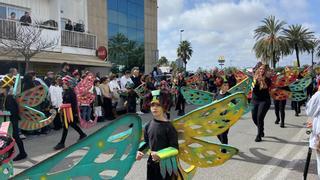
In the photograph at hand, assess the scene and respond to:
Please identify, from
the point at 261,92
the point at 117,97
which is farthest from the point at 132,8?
the point at 261,92

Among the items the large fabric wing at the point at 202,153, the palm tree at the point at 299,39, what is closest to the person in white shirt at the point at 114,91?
the large fabric wing at the point at 202,153

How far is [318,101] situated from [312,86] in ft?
42.1

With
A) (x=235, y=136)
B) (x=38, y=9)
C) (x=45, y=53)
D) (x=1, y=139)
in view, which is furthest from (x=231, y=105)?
(x=38, y=9)

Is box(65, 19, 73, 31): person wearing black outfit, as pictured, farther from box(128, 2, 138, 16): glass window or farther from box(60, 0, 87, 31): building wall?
box(128, 2, 138, 16): glass window

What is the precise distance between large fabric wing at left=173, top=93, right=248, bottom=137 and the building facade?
56.5ft

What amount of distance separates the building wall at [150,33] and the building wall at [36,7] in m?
18.8

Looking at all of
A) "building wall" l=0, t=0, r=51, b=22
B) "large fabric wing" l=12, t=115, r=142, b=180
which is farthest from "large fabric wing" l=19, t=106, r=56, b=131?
"building wall" l=0, t=0, r=51, b=22

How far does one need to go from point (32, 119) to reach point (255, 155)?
444 cm

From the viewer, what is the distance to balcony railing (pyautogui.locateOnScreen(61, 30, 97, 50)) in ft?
82.3

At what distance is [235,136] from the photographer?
1002 cm

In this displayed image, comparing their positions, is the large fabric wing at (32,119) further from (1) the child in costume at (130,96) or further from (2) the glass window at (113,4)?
(2) the glass window at (113,4)

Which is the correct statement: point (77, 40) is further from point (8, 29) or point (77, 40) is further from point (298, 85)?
point (298, 85)

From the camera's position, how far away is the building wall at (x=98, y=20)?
1254 inches

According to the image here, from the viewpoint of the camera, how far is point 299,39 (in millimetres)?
55562
